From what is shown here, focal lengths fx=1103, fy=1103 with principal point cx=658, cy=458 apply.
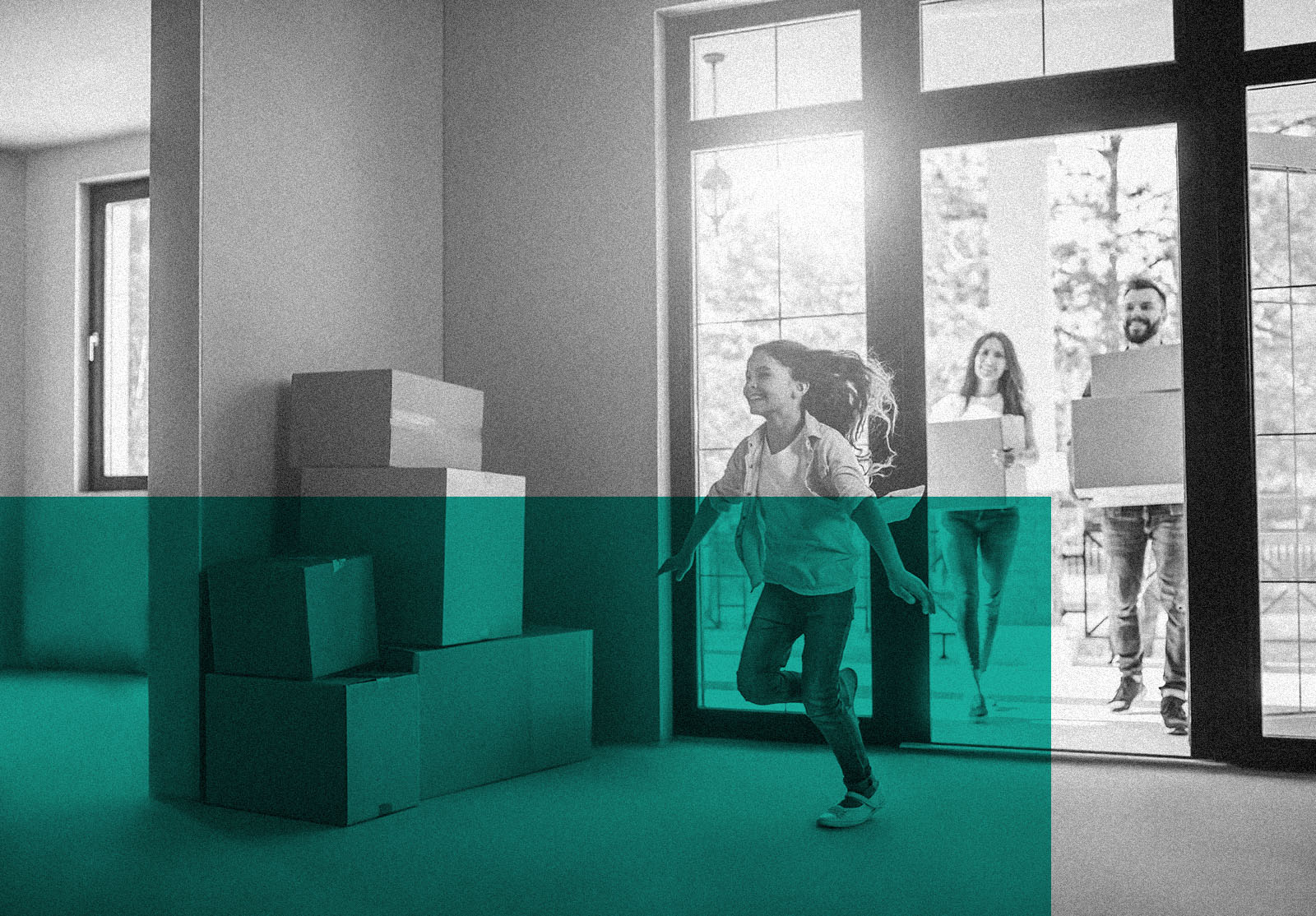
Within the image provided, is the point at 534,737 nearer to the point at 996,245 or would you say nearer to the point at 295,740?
the point at 295,740

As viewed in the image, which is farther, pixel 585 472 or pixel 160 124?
pixel 585 472

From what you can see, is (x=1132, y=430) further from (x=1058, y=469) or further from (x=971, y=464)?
(x=1058, y=469)

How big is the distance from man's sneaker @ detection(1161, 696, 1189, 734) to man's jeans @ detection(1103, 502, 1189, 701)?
2 cm

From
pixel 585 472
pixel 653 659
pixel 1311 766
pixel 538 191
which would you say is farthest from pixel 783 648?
pixel 538 191

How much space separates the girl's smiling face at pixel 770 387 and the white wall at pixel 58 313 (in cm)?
413

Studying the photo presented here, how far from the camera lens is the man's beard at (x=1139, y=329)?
377 centimetres

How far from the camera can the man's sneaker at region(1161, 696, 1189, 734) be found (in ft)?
11.5

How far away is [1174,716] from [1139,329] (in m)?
1.29

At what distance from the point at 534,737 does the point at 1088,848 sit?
1473 mm

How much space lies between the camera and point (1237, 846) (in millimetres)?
2400

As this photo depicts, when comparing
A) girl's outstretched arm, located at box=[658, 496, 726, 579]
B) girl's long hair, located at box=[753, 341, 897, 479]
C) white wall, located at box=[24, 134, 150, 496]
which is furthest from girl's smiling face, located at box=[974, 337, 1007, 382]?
white wall, located at box=[24, 134, 150, 496]

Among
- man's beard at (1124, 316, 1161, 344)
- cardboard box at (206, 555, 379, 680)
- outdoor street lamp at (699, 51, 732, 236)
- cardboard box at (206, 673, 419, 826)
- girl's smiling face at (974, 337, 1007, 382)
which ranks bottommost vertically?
cardboard box at (206, 673, 419, 826)
